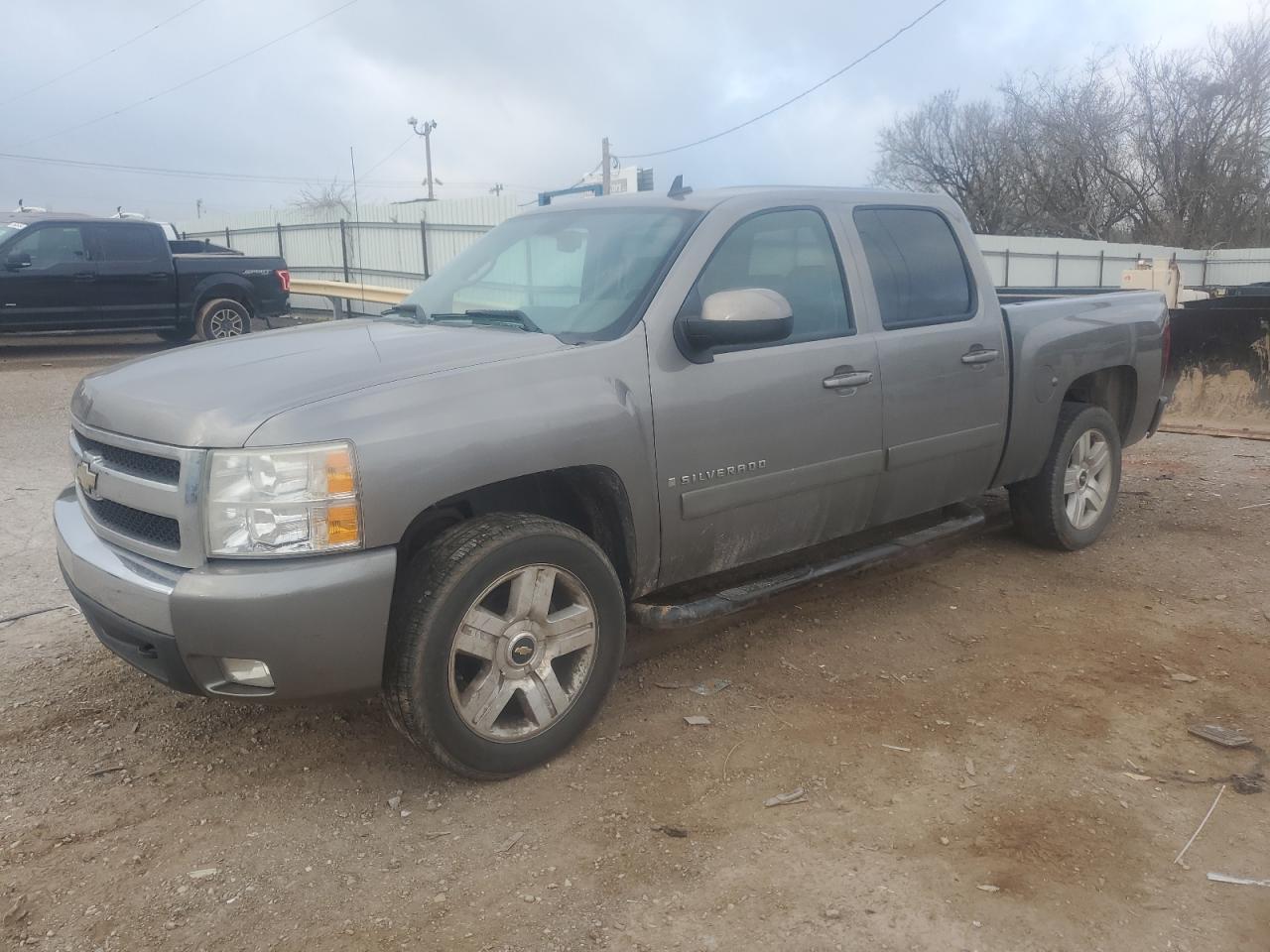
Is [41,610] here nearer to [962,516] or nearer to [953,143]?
[962,516]

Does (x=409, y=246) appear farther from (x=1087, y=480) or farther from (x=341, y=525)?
(x=341, y=525)

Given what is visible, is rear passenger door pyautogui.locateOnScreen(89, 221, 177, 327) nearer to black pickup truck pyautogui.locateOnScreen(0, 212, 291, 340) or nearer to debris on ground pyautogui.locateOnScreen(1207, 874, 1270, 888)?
black pickup truck pyautogui.locateOnScreen(0, 212, 291, 340)

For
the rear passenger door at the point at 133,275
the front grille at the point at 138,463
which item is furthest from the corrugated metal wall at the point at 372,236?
the front grille at the point at 138,463

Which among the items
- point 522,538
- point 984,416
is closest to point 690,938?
point 522,538

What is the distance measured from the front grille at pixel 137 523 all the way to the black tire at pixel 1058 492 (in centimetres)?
418

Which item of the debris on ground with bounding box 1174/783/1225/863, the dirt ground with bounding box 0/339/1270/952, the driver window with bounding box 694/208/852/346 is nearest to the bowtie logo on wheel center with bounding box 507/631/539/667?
the dirt ground with bounding box 0/339/1270/952

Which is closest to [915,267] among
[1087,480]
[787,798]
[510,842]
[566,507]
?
[1087,480]

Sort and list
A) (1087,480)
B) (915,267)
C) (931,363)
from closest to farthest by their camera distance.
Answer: (931,363) < (915,267) < (1087,480)

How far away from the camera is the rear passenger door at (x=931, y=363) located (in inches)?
172

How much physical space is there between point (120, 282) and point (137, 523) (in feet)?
42.0

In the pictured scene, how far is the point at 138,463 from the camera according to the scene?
307 cm

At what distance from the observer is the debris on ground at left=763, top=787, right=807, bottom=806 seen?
3152 millimetres

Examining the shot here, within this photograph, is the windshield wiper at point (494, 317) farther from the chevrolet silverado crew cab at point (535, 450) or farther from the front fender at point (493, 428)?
the front fender at point (493, 428)

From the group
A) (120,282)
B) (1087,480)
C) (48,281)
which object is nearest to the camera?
(1087,480)
